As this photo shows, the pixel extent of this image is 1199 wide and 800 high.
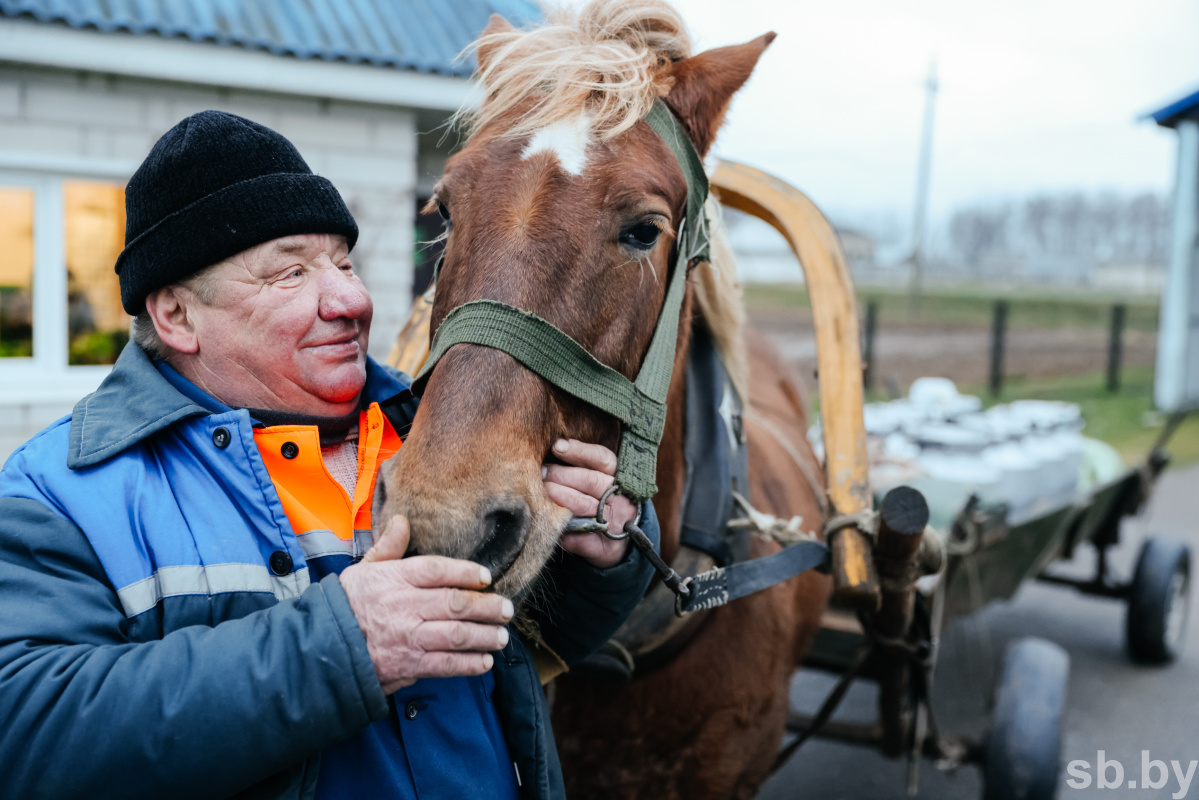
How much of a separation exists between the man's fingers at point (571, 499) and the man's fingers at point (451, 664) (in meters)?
0.24

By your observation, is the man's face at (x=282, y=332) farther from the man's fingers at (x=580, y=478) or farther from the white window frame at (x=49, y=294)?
the white window frame at (x=49, y=294)

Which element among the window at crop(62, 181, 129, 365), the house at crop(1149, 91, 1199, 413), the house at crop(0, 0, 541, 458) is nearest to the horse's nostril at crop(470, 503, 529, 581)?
the house at crop(0, 0, 541, 458)

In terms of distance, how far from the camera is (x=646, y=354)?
1.41 m

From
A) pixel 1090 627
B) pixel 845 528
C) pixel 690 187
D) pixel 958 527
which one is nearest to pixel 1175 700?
pixel 1090 627

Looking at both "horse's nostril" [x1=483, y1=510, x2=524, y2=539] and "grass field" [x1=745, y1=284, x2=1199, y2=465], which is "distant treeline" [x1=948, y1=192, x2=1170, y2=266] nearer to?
"grass field" [x1=745, y1=284, x2=1199, y2=465]

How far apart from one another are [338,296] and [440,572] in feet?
1.79

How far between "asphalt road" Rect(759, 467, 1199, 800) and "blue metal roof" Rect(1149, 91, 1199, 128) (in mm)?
10004

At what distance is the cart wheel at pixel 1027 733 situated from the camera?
258cm

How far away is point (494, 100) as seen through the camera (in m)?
1.49

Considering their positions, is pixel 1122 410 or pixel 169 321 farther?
pixel 1122 410

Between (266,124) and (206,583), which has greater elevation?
(266,124)

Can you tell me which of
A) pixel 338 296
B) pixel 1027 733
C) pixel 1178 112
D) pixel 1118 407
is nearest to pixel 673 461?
pixel 338 296

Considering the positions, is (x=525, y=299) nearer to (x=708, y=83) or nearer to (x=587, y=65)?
(x=587, y=65)

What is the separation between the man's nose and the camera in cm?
131
